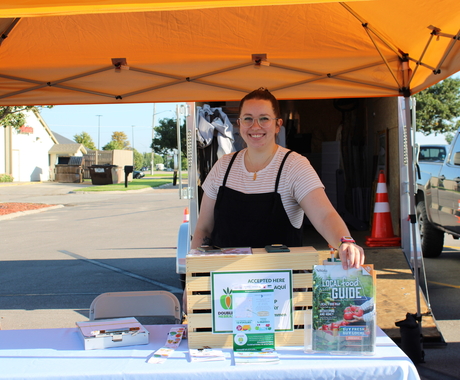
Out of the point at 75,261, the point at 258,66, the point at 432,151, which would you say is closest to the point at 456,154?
the point at 258,66

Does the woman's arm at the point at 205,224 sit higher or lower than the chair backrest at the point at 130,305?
higher

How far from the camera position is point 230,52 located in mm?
4262

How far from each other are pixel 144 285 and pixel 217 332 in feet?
17.7

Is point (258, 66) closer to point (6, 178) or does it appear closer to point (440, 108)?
point (440, 108)

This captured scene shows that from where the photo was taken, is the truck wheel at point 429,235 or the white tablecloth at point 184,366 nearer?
the white tablecloth at point 184,366

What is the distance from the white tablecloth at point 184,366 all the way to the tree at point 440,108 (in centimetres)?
3558

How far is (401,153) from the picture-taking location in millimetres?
5688

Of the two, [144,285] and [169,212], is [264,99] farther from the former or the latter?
[169,212]

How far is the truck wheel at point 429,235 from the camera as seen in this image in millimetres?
8478

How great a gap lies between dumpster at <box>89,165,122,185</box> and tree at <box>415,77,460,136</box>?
2182cm

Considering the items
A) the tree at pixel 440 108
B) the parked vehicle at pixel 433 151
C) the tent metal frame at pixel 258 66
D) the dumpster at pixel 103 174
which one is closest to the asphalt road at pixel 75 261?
the tent metal frame at pixel 258 66

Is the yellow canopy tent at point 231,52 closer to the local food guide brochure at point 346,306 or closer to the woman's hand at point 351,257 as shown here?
the woman's hand at point 351,257

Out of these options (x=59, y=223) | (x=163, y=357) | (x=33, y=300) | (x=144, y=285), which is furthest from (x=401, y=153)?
(x=59, y=223)

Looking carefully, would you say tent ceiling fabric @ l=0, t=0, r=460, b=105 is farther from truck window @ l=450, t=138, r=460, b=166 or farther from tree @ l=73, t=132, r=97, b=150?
tree @ l=73, t=132, r=97, b=150
